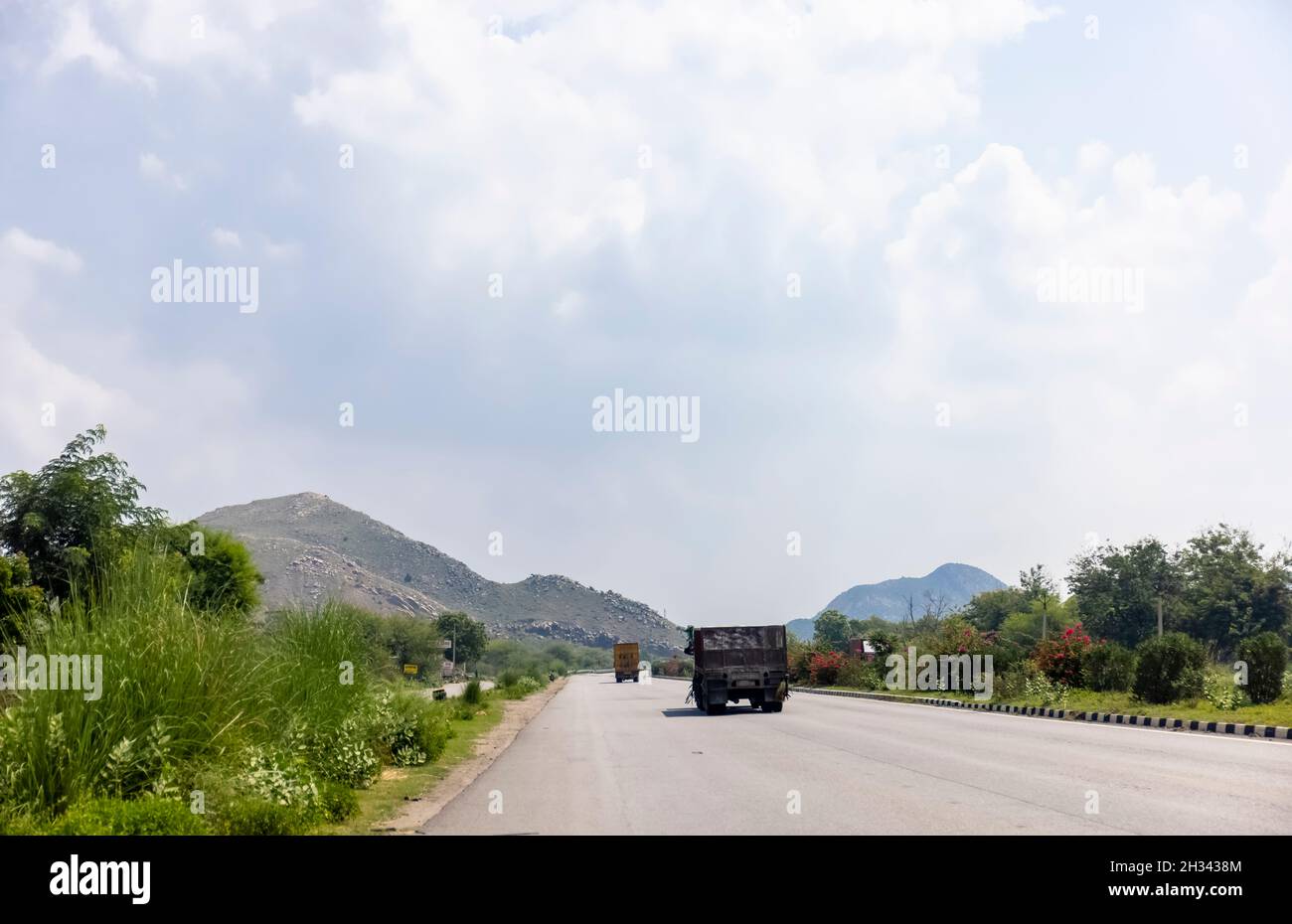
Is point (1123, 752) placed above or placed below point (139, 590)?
below

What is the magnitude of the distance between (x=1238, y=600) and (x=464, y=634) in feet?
273

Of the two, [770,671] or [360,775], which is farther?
[770,671]

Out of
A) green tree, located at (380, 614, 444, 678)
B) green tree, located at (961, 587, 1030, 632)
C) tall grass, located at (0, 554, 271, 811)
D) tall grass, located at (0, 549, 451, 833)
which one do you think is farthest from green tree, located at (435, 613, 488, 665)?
tall grass, located at (0, 554, 271, 811)

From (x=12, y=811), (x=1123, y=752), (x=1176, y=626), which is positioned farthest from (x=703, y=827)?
(x=1176, y=626)

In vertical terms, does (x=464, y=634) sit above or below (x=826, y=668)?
below

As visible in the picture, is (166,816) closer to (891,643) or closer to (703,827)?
(703,827)

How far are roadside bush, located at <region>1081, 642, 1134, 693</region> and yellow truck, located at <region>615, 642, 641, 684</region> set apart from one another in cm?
6641

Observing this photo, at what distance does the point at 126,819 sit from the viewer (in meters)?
8.05

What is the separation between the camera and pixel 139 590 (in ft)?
37.0

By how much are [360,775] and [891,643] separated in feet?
155

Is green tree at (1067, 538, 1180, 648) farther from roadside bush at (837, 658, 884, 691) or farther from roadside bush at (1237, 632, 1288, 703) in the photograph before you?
roadside bush at (1237, 632, 1288, 703)

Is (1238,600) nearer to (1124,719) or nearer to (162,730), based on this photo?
(1124,719)

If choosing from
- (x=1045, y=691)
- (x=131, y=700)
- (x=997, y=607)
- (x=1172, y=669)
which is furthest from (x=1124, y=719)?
(x=997, y=607)
